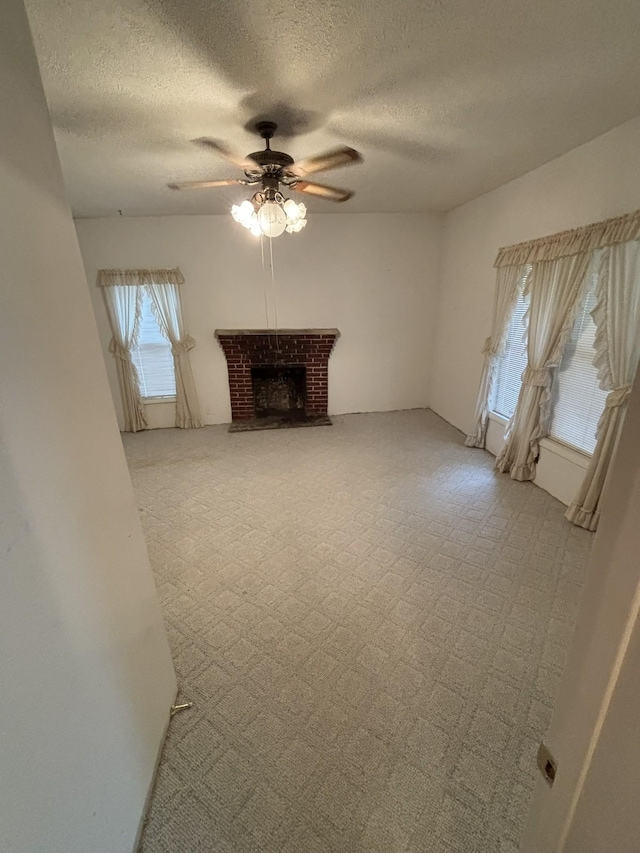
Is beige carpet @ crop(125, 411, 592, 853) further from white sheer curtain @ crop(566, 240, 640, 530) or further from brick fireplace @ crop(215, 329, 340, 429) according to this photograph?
brick fireplace @ crop(215, 329, 340, 429)

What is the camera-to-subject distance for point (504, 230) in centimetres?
309

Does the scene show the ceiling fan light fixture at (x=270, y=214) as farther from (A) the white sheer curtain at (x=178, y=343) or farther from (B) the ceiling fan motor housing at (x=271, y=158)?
(A) the white sheer curtain at (x=178, y=343)

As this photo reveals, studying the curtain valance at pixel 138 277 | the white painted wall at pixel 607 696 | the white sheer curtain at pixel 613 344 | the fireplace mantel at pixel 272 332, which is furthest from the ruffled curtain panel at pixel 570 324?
the curtain valance at pixel 138 277

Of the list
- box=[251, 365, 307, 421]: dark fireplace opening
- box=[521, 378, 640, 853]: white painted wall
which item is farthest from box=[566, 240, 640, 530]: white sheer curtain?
box=[251, 365, 307, 421]: dark fireplace opening

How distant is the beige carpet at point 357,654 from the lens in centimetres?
109

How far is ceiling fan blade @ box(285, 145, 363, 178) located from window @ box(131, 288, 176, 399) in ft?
8.92

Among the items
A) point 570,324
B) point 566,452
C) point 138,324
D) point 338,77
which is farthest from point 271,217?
point 138,324

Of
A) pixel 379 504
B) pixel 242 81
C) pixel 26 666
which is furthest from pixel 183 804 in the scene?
pixel 242 81

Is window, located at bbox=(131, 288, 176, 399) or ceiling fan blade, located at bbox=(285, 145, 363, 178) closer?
ceiling fan blade, located at bbox=(285, 145, 363, 178)

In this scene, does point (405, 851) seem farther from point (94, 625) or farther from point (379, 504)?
point (379, 504)

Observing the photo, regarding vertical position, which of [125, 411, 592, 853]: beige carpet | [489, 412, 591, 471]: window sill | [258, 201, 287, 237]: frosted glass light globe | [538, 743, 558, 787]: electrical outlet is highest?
[258, 201, 287, 237]: frosted glass light globe

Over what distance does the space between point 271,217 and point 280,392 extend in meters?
2.94

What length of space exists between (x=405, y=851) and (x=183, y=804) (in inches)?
26.9

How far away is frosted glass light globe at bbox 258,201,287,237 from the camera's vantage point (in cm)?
183
